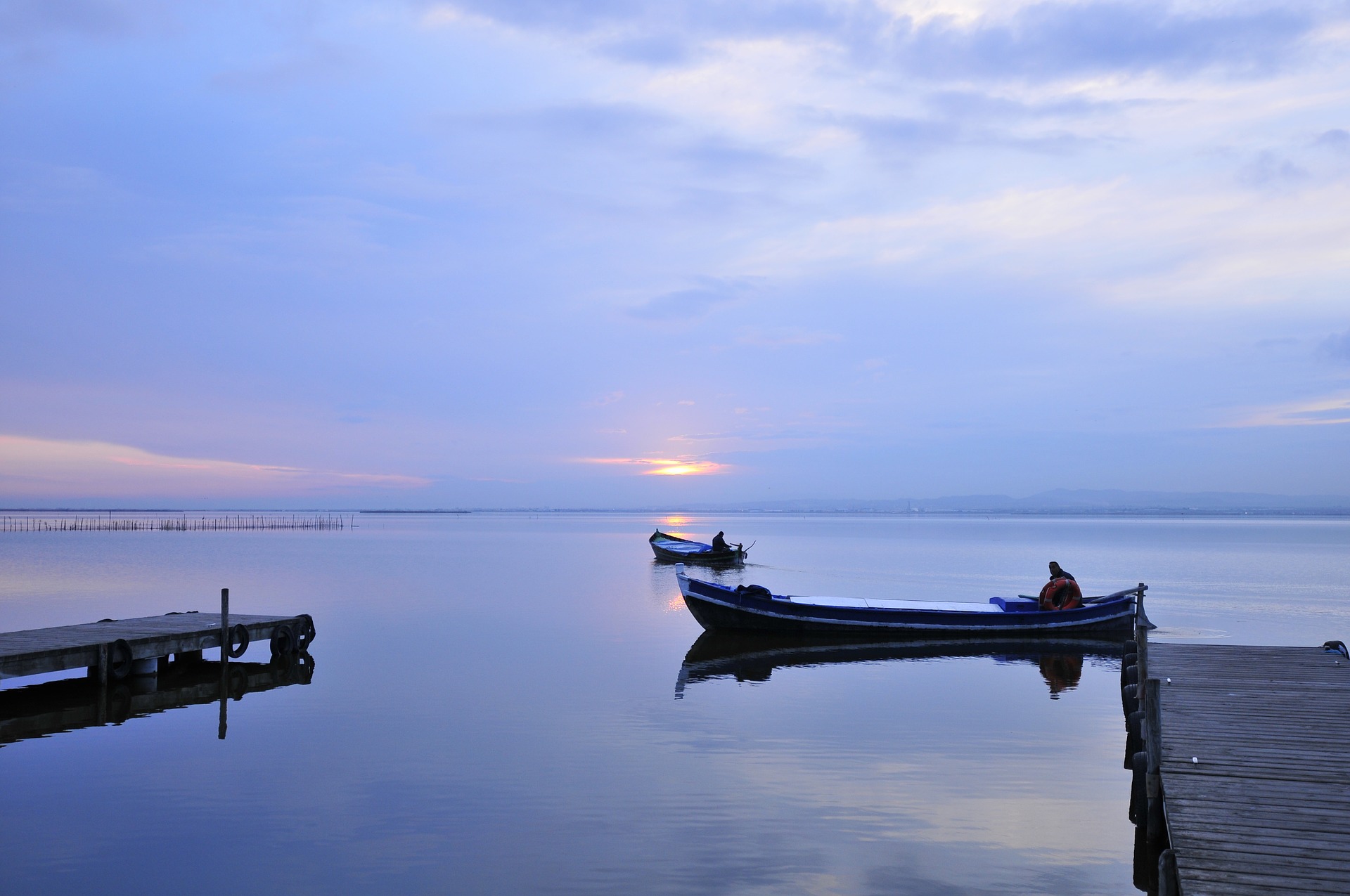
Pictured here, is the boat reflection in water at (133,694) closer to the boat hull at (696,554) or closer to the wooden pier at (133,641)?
the wooden pier at (133,641)

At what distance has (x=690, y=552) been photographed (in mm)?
60188

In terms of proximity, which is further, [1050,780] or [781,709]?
[781,709]

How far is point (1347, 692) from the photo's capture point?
41.8 ft

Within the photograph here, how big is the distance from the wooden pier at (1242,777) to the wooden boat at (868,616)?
10.1m

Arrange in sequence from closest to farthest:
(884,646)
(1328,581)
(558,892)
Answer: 1. (558,892)
2. (884,646)
3. (1328,581)

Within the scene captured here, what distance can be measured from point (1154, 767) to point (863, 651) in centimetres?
1563

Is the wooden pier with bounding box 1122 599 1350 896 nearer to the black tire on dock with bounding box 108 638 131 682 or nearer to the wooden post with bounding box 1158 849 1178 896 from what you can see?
the wooden post with bounding box 1158 849 1178 896

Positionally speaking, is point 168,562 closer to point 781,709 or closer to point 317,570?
point 317,570

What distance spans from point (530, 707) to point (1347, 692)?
1205 cm

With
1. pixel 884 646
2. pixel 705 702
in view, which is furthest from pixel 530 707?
pixel 884 646

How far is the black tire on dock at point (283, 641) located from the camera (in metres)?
21.0

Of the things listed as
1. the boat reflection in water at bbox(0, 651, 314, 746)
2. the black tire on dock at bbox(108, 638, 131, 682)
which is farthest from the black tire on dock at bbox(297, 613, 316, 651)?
the black tire on dock at bbox(108, 638, 131, 682)

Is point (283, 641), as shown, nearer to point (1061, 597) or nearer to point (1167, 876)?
point (1167, 876)

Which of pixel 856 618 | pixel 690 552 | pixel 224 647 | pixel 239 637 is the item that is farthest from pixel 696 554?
pixel 224 647
